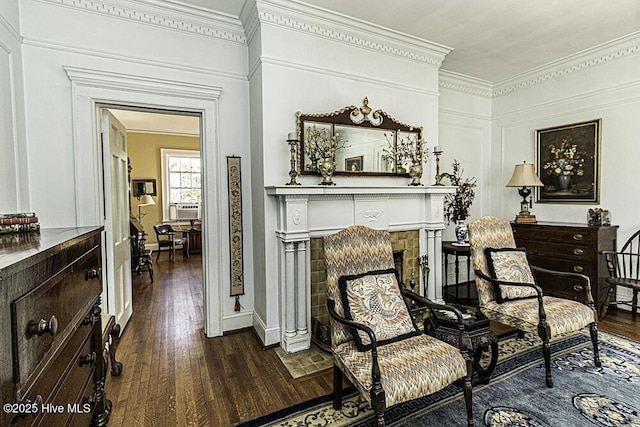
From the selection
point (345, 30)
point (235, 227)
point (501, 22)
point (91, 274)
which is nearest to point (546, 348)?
point (235, 227)

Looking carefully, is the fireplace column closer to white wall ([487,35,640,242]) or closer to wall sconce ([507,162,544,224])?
wall sconce ([507,162,544,224])

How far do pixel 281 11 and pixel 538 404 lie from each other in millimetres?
3616

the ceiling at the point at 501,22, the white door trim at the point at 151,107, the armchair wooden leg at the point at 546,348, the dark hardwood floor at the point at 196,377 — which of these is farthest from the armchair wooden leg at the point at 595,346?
the white door trim at the point at 151,107

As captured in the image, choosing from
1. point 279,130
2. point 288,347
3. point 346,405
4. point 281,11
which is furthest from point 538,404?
point 281,11

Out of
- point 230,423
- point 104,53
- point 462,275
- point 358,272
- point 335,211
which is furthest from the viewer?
point 462,275

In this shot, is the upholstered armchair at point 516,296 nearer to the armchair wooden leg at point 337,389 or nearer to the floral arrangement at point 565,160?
the armchair wooden leg at point 337,389

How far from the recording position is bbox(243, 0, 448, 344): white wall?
2.91m

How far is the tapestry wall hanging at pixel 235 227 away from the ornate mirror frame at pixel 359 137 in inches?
26.9

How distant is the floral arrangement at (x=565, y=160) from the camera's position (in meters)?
4.10

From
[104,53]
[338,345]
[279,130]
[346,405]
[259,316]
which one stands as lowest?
[346,405]

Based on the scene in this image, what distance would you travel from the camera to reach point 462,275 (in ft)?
16.1

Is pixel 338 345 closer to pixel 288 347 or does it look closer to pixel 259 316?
pixel 288 347

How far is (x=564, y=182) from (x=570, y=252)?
102 centimetres

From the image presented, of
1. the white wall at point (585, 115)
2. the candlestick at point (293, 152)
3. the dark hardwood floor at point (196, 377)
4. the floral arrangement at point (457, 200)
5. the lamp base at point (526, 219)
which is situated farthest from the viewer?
the floral arrangement at point (457, 200)
